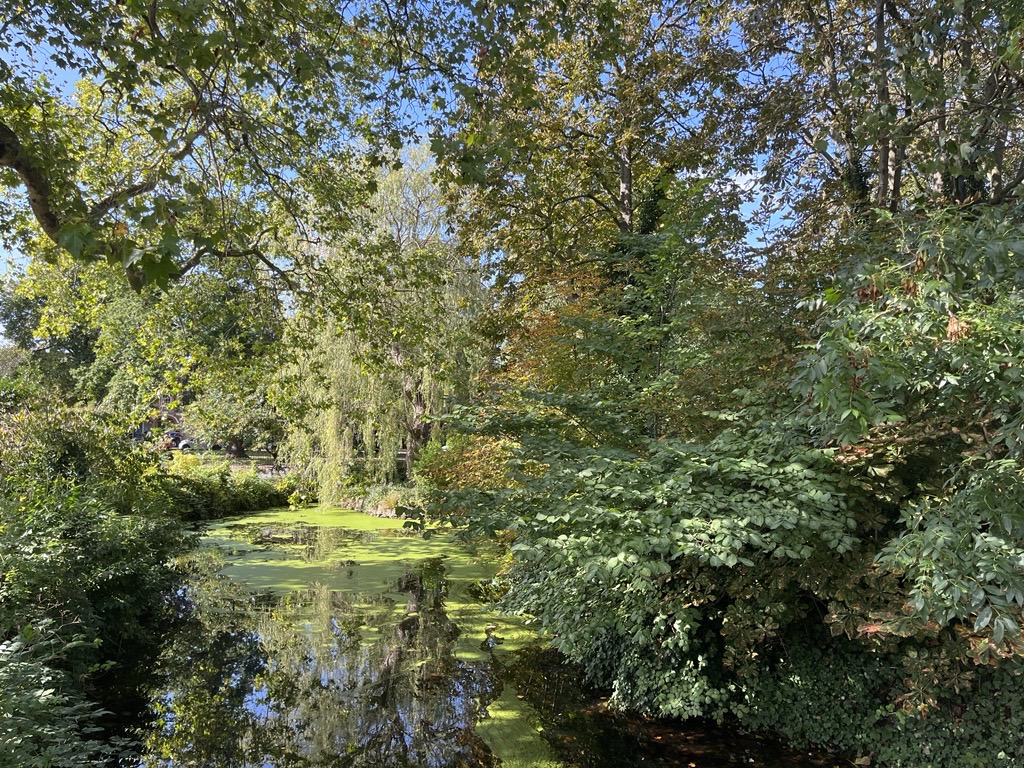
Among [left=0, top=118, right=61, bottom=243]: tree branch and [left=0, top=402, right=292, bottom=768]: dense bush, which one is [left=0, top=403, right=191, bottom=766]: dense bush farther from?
[left=0, top=118, right=61, bottom=243]: tree branch

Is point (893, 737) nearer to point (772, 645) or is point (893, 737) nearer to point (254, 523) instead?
point (772, 645)

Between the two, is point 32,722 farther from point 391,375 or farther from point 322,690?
point 391,375

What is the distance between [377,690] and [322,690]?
45cm

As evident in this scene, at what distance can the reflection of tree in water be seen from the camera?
13.3 feet

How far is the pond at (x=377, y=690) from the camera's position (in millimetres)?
4047

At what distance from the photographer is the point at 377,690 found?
499 centimetres

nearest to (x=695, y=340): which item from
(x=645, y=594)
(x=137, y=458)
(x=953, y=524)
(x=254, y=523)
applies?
(x=645, y=594)

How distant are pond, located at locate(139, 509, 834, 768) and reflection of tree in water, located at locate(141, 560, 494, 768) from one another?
0.05ft

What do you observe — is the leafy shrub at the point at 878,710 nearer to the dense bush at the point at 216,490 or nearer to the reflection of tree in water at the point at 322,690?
the reflection of tree in water at the point at 322,690

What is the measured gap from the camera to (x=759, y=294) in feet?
13.7

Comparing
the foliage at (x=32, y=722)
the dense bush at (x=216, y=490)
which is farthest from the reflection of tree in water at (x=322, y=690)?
the dense bush at (x=216, y=490)

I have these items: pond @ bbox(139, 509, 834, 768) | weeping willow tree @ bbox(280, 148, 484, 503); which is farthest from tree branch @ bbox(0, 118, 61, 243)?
weeping willow tree @ bbox(280, 148, 484, 503)

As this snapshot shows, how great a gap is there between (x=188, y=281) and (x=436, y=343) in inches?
206

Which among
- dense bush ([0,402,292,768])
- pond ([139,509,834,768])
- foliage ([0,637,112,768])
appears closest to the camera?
foliage ([0,637,112,768])
